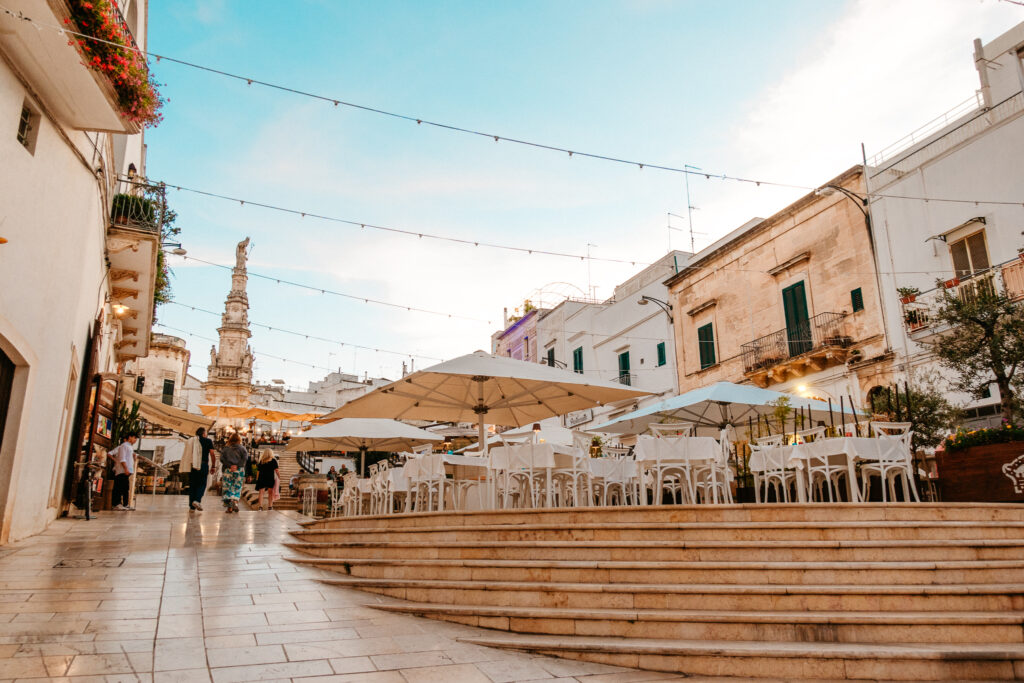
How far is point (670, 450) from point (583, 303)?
21.9 m

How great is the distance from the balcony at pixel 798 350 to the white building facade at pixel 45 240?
14.5 meters

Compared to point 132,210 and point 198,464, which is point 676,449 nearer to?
point 198,464

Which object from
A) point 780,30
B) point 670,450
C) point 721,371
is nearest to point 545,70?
point 780,30

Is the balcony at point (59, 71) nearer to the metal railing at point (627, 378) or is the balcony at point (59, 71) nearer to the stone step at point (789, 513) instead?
the stone step at point (789, 513)

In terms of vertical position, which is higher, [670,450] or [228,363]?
[228,363]

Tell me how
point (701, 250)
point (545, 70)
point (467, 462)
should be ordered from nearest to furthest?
point (467, 462) → point (545, 70) → point (701, 250)

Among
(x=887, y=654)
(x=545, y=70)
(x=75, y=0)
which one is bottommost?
(x=887, y=654)

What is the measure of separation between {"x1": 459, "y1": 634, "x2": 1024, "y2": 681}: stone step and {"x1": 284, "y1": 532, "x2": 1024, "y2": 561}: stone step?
92 cm

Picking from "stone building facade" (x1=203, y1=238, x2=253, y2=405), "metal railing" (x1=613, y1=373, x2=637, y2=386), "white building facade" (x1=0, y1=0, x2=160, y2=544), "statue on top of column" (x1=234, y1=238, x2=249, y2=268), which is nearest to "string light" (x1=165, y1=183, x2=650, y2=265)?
"white building facade" (x1=0, y1=0, x2=160, y2=544)

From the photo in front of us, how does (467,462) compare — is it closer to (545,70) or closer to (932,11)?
(545,70)

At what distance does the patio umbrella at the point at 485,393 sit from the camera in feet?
28.0

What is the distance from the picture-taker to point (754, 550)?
5.21 m

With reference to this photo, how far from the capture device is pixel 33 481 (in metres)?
8.12

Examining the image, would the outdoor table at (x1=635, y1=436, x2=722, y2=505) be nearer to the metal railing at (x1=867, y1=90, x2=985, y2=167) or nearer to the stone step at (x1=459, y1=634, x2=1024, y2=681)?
the stone step at (x1=459, y1=634, x2=1024, y2=681)
